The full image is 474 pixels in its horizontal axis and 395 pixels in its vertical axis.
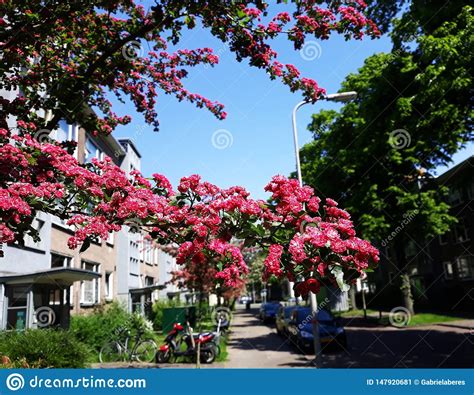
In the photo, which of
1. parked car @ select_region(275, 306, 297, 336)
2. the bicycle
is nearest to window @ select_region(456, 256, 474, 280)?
parked car @ select_region(275, 306, 297, 336)

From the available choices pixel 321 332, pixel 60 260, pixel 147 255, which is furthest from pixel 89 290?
pixel 147 255

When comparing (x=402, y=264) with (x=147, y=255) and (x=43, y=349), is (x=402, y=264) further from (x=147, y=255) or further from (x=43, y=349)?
(x=147, y=255)

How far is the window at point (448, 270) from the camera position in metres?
33.7

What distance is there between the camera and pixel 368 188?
21203 mm

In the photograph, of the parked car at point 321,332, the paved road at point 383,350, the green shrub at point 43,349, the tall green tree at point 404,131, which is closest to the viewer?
the green shrub at point 43,349

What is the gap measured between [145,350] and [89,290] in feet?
27.1

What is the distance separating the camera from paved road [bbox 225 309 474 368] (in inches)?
471

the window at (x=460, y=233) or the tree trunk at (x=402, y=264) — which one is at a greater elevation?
the window at (x=460, y=233)

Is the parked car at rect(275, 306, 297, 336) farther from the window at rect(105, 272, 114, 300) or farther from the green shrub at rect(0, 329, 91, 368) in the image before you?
the green shrub at rect(0, 329, 91, 368)

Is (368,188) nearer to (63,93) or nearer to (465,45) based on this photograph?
(465,45)

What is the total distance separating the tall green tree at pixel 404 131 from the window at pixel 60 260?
13358 millimetres

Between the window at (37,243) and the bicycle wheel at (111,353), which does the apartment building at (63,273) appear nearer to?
the window at (37,243)

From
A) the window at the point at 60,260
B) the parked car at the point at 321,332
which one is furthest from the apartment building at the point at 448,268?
the window at the point at 60,260

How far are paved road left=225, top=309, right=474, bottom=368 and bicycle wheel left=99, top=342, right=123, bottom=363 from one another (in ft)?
12.0
